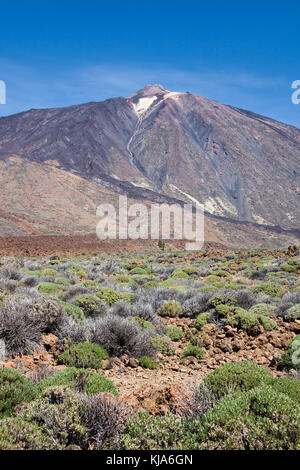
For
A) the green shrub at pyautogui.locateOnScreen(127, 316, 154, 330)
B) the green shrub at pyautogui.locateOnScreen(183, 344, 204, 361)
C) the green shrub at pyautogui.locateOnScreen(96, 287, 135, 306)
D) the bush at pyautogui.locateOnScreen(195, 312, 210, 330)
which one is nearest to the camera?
the green shrub at pyautogui.locateOnScreen(183, 344, 204, 361)

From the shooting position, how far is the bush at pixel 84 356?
5.27 m

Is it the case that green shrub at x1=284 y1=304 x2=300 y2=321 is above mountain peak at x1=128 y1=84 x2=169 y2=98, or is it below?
below

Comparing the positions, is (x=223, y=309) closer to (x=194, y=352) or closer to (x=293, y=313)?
(x=293, y=313)

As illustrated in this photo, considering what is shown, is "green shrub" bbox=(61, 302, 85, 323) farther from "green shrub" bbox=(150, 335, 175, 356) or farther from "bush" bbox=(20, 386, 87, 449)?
"bush" bbox=(20, 386, 87, 449)

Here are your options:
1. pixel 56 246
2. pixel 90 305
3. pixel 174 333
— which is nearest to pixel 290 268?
pixel 174 333

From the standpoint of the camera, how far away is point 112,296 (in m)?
9.17

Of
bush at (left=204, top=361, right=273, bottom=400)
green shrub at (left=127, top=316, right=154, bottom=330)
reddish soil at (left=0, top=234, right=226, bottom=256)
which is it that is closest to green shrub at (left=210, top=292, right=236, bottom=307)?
green shrub at (left=127, top=316, right=154, bottom=330)

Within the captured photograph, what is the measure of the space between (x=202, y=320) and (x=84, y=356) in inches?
134

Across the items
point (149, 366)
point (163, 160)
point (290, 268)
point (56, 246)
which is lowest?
point (149, 366)

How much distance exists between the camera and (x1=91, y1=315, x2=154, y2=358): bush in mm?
5945

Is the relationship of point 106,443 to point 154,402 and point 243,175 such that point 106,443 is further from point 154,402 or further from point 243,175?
point 243,175

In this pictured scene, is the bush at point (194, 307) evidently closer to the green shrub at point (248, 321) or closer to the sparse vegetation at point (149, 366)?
the sparse vegetation at point (149, 366)

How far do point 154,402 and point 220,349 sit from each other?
3005mm

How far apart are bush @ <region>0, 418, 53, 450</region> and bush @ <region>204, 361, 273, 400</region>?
187cm
